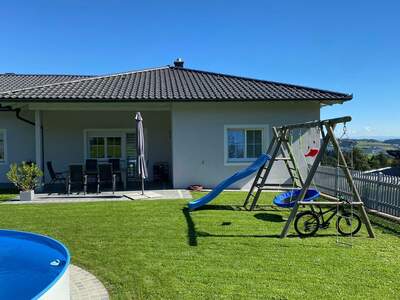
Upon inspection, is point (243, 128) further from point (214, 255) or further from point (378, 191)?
point (214, 255)

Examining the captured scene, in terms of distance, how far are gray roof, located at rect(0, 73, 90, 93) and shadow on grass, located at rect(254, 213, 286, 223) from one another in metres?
13.7

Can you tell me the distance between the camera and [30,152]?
55.4 feet

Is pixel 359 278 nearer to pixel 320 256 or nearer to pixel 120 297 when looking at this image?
pixel 320 256

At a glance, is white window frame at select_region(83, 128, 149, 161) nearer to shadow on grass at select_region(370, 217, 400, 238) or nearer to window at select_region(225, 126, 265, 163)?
window at select_region(225, 126, 265, 163)

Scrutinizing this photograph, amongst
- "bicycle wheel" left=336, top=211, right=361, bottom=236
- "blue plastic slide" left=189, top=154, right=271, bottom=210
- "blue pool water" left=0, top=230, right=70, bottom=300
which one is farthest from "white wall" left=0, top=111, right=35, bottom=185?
"bicycle wheel" left=336, top=211, right=361, bottom=236

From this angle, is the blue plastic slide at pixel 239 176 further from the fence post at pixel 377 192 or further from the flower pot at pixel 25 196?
the flower pot at pixel 25 196

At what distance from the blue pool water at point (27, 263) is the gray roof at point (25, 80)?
12.7m

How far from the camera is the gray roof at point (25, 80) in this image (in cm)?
1881

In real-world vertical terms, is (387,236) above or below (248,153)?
below

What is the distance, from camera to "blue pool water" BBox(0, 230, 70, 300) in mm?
5655

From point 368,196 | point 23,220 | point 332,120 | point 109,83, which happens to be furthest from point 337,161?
point 109,83

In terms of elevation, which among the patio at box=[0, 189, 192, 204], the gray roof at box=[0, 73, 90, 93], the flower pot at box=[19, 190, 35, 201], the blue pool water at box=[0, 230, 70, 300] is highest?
the gray roof at box=[0, 73, 90, 93]

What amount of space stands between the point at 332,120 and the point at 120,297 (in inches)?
207

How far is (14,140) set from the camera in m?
16.8
